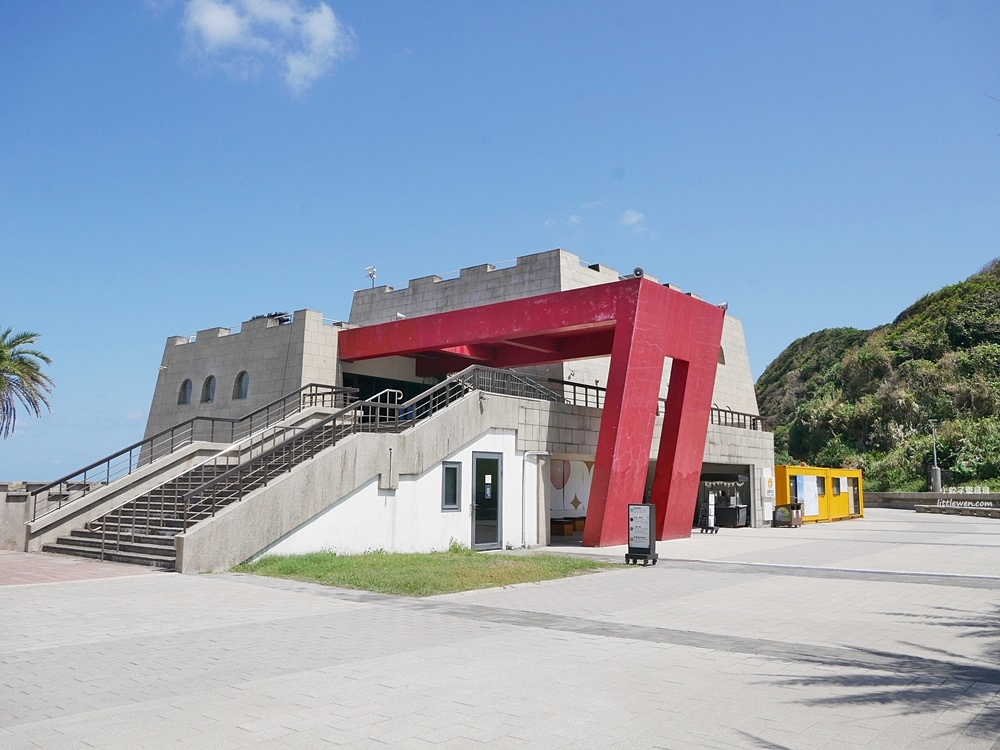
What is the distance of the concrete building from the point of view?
1608cm

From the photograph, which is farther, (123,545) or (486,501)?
(486,501)

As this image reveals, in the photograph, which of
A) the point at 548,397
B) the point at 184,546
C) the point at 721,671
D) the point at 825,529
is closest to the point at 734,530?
the point at 825,529

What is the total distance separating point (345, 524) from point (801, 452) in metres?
61.0

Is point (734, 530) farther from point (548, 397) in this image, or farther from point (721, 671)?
point (721, 671)

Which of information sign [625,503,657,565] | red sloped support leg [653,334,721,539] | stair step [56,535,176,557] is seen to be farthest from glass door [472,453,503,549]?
stair step [56,535,176,557]

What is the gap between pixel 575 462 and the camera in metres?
27.2

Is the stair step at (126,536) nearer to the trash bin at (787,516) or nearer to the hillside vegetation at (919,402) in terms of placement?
the trash bin at (787,516)

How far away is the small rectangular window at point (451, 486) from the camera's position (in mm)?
18906

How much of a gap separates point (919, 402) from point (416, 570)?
5919 centimetres

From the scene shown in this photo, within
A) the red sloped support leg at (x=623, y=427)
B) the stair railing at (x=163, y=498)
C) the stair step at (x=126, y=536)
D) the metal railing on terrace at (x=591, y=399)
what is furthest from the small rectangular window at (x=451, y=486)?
the metal railing on terrace at (x=591, y=399)

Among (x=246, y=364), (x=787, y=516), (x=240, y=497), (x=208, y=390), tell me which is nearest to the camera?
(x=240, y=497)

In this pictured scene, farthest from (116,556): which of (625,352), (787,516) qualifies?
(787,516)

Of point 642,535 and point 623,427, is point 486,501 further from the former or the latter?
point 642,535

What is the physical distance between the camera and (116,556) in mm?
15477
